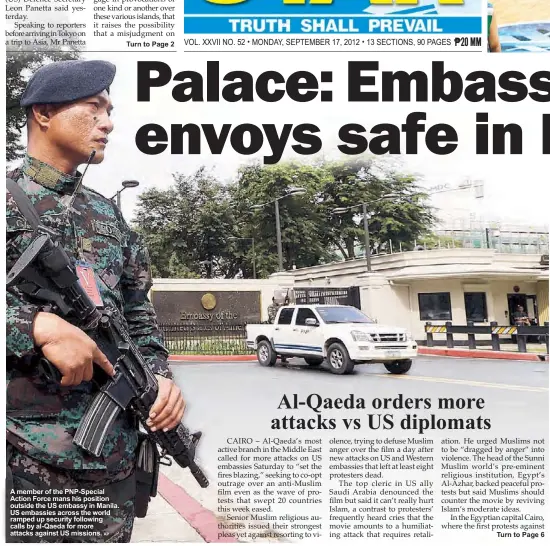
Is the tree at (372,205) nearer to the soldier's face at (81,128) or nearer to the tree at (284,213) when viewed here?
the tree at (284,213)

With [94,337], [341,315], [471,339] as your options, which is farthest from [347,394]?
[94,337]

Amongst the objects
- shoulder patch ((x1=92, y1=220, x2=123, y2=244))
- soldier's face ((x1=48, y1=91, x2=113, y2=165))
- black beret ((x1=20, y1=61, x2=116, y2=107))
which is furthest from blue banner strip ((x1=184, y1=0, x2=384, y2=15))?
shoulder patch ((x1=92, y1=220, x2=123, y2=244))

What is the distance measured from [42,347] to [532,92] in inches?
149

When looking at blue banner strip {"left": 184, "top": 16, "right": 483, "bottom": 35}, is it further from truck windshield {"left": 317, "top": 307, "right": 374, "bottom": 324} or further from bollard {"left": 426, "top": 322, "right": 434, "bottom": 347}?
bollard {"left": 426, "top": 322, "right": 434, "bottom": 347}

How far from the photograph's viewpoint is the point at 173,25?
440cm

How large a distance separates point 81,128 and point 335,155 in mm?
1791

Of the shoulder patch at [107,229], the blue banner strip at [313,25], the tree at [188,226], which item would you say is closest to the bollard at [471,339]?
the tree at [188,226]

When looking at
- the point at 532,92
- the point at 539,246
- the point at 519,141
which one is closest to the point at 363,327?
the point at 539,246

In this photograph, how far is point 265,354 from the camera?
189 inches

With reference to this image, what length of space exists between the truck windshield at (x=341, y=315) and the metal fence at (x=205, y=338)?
2.11 ft

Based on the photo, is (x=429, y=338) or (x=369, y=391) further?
(x=429, y=338)

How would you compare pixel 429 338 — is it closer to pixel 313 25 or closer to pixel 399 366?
pixel 399 366

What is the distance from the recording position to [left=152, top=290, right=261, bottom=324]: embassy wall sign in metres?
4.53

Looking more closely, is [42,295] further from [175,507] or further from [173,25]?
[173,25]
